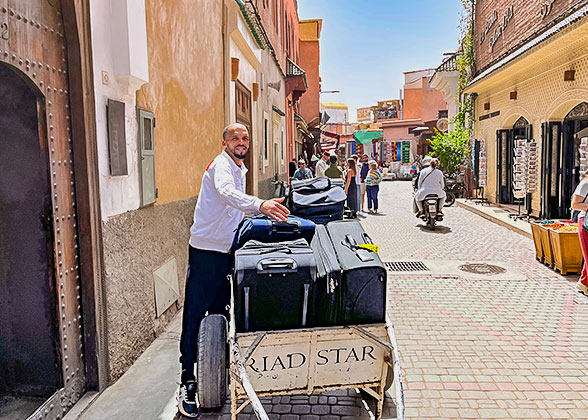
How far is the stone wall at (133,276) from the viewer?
12.0 feet

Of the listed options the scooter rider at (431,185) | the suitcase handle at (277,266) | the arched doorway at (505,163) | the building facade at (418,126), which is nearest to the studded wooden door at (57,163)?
the suitcase handle at (277,266)

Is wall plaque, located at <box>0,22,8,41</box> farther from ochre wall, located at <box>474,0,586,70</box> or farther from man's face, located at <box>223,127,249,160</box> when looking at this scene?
ochre wall, located at <box>474,0,586,70</box>

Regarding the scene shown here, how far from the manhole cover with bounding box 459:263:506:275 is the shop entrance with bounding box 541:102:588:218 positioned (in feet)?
15.3

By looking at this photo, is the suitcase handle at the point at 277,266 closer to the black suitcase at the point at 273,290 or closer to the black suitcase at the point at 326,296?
the black suitcase at the point at 273,290

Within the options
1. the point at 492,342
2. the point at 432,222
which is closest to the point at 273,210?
the point at 492,342

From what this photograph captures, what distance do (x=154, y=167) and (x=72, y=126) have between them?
1.37m

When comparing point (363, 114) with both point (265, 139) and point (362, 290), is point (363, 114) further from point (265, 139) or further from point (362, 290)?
point (362, 290)

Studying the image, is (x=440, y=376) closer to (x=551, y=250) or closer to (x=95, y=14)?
(x=95, y=14)

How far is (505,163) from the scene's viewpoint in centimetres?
1591

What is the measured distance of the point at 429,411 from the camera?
3.54m

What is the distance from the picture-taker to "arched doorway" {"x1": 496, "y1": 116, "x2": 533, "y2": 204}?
51.0 ft

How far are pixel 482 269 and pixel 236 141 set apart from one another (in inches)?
217

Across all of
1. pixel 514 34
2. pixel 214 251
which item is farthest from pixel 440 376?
pixel 514 34

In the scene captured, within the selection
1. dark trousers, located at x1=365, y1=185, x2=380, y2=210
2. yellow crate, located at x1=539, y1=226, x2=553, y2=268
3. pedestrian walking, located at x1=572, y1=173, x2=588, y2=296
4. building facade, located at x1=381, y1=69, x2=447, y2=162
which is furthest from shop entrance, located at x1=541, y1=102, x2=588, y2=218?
building facade, located at x1=381, y1=69, x2=447, y2=162
